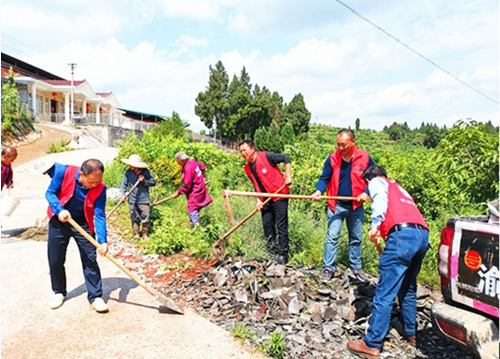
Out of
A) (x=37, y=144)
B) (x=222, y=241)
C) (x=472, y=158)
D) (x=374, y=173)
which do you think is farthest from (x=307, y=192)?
(x=37, y=144)

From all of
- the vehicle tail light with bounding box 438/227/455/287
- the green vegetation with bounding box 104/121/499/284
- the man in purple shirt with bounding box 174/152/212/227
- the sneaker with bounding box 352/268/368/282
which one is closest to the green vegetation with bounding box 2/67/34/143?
the green vegetation with bounding box 104/121/499/284

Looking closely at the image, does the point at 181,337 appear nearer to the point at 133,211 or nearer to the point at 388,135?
the point at 133,211

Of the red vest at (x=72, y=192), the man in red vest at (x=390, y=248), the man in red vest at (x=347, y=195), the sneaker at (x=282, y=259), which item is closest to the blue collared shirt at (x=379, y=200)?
the man in red vest at (x=390, y=248)

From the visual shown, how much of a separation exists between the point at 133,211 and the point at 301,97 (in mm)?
37905

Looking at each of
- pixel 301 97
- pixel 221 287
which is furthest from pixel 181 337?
pixel 301 97

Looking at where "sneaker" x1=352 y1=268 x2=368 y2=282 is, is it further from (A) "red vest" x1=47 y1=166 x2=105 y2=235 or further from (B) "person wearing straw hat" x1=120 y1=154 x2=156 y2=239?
(B) "person wearing straw hat" x1=120 y1=154 x2=156 y2=239

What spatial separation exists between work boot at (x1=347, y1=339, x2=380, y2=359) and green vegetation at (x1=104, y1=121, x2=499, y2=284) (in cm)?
170

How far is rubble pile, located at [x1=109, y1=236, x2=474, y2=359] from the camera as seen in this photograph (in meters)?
3.29

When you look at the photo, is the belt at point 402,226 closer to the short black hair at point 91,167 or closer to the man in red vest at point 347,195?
the man in red vest at point 347,195

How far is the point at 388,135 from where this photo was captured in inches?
2231

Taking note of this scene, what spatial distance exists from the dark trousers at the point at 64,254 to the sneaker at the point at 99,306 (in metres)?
0.07

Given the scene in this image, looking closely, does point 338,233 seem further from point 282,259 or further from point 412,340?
point 412,340

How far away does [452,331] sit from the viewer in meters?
2.56

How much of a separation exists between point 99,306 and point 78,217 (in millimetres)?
927
